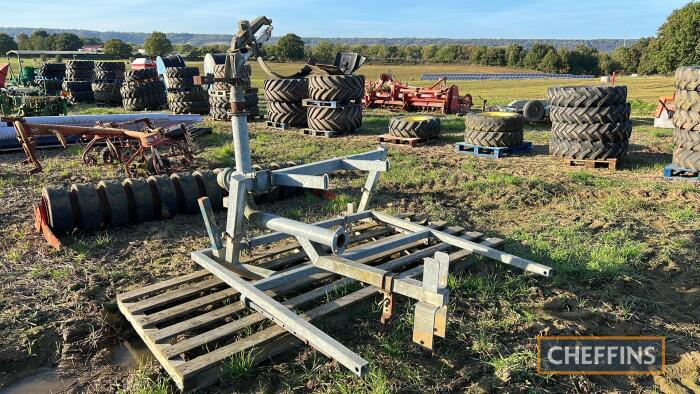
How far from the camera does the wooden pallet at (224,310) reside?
296cm

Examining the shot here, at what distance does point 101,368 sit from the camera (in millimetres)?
3129

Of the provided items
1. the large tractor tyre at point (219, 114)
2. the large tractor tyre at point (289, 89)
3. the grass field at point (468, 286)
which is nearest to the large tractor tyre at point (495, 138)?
the grass field at point (468, 286)

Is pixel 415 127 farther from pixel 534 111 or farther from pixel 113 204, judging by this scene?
pixel 113 204

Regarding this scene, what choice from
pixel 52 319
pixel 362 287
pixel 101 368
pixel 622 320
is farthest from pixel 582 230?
pixel 52 319

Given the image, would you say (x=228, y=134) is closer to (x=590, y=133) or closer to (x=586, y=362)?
(x=590, y=133)

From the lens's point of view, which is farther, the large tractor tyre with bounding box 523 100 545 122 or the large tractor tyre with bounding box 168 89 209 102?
the large tractor tyre with bounding box 168 89 209 102

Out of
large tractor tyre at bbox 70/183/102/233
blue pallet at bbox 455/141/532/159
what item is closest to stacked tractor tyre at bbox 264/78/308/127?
blue pallet at bbox 455/141/532/159

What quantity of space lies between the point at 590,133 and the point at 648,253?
395cm

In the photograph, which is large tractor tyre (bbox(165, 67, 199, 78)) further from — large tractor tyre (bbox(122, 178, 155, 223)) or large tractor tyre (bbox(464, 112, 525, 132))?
large tractor tyre (bbox(122, 178, 155, 223))

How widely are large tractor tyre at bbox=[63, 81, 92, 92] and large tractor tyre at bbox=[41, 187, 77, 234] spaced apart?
625 inches

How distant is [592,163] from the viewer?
8039 millimetres

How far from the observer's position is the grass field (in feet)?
9.66

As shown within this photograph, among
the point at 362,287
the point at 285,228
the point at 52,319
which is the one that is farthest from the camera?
the point at 362,287

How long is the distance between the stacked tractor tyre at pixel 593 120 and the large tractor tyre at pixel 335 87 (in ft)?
15.4
